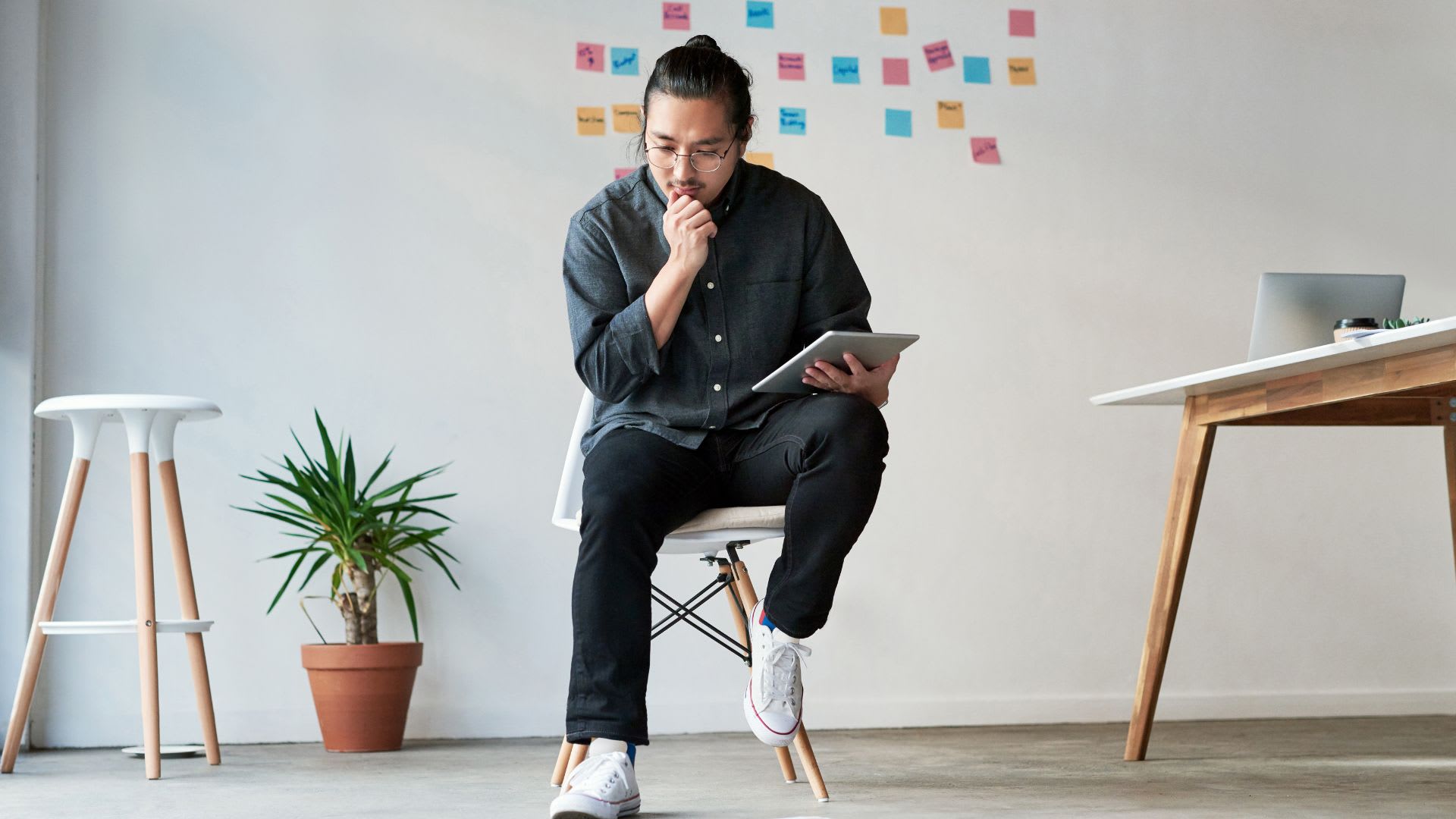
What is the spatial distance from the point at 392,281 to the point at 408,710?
3.14ft

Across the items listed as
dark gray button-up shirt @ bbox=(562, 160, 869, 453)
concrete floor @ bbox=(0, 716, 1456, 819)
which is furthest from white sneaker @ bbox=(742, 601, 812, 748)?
dark gray button-up shirt @ bbox=(562, 160, 869, 453)

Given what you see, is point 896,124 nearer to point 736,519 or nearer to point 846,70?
point 846,70

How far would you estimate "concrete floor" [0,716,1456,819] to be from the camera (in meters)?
1.73

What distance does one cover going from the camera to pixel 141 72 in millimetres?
2828

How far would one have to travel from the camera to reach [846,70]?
122 inches

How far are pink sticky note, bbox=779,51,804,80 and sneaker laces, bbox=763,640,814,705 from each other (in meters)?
1.79

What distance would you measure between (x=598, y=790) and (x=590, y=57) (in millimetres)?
1971

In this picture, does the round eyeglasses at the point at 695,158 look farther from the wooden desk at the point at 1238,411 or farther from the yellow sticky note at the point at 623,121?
the yellow sticky note at the point at 623,121

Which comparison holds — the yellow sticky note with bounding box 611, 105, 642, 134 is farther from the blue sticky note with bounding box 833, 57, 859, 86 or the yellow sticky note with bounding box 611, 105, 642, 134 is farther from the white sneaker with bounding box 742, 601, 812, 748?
the white sneaker with bounding box 742, 601, 812, 748

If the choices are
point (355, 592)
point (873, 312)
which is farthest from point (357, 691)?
point (873, 312)

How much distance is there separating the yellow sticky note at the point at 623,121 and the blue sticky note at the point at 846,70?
504 millimetres

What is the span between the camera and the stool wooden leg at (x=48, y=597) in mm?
2264

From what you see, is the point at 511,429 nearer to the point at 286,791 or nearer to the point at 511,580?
the point at 511,580

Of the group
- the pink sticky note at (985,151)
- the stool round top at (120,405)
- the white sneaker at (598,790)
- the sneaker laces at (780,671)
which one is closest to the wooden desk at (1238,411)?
the sneaker laces at (780,671)
